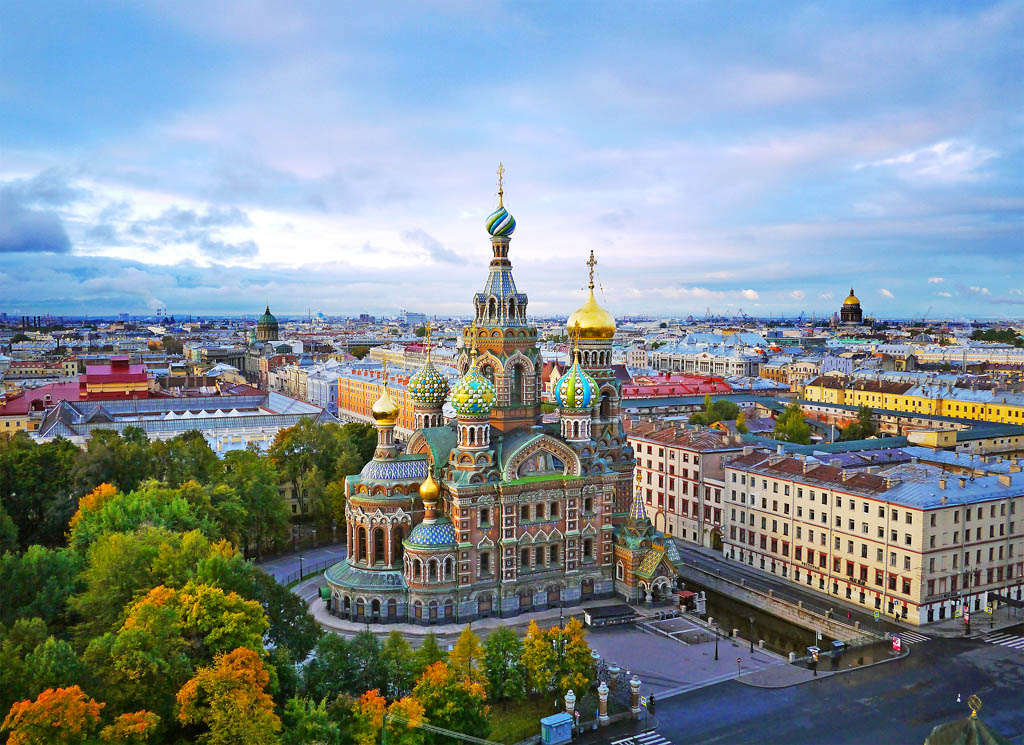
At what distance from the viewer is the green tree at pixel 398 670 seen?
114 ft

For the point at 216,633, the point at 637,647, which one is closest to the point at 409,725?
the point at 216,633

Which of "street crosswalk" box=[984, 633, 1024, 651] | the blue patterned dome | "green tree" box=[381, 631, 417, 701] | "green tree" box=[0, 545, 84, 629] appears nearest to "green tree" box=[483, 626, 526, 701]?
"green tree" box=[381, 631, 417, 701]

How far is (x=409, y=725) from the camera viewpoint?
3042 cm

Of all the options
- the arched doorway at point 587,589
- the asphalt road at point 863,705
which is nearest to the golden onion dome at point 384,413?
the arched doorway at point 587,589

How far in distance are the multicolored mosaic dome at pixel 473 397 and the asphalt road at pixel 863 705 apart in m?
20.2

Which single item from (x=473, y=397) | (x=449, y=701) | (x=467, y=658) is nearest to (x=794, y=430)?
(x=473, y=397)

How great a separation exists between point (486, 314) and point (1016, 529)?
38969 mm

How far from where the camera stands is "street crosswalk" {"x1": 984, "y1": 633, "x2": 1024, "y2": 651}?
155ft

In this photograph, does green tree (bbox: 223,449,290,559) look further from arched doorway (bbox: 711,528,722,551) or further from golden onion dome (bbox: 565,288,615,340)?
arched doorway (bbox: 711,528,722,551)

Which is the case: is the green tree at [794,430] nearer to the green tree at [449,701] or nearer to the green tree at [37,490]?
the green tree at [449,701]

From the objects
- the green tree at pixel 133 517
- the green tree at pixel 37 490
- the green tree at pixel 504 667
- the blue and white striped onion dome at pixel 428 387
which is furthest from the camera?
the green tree at pixel 37 490

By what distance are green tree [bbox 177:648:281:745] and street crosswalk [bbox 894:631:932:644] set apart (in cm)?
3729

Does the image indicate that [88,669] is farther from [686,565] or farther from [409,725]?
[686,565]

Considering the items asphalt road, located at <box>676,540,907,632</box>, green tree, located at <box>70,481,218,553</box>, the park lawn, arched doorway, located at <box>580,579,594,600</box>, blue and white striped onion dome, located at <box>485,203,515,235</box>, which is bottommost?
the park lawn
